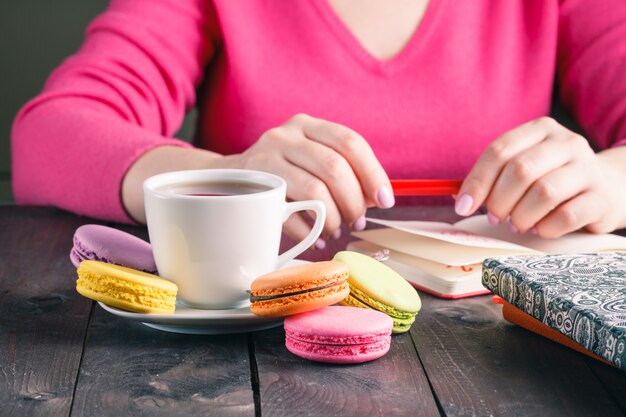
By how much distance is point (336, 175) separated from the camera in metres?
0.86

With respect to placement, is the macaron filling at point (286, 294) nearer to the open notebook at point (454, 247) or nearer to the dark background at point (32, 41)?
the open notebook at point (454, 247)

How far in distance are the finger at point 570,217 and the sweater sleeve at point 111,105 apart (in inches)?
19.6

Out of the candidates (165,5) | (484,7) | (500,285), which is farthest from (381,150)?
(500,285)

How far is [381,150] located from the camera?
1400mm

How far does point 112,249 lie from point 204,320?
0.13 m

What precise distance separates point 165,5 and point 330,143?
599 mm

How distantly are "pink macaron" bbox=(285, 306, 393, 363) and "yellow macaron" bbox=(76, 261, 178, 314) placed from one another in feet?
0.34

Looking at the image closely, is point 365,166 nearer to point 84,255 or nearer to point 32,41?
point 84,255

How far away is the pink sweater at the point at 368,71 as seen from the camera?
135 cm

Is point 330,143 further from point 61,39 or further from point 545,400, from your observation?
point 61,39

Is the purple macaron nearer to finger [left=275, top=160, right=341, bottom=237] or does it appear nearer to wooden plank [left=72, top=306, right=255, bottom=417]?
wooden plank [left=72, top=306, right=255, bottom=417]

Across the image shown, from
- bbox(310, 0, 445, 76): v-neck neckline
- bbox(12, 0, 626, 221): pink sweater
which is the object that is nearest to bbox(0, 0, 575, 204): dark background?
bbox(12, 0, 626, 221): pink sweater

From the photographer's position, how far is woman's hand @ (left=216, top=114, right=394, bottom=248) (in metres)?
0.87

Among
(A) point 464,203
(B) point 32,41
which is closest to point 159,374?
(A) point 464,203
